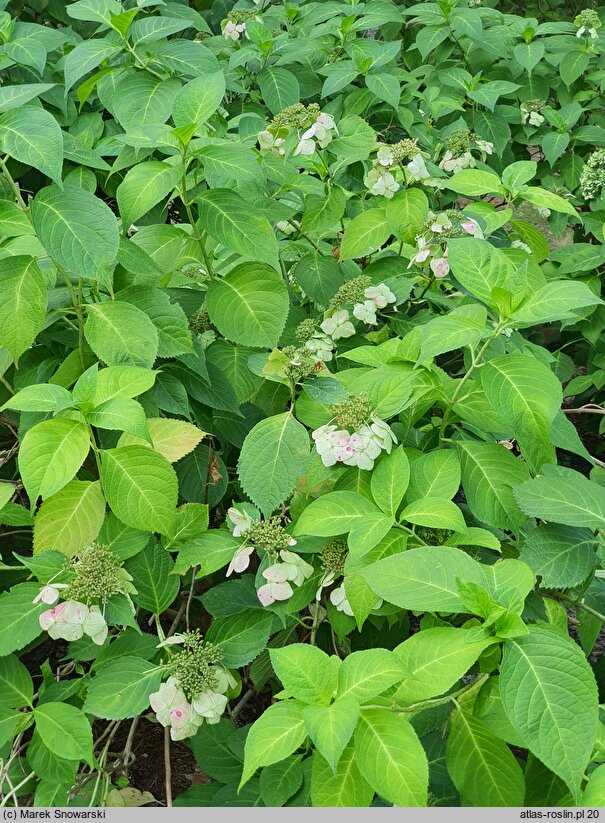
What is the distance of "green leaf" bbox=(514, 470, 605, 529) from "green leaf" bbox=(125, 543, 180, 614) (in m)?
0.58

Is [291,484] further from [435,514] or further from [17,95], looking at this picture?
[17,95]

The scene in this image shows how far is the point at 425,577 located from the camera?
1.02 metres

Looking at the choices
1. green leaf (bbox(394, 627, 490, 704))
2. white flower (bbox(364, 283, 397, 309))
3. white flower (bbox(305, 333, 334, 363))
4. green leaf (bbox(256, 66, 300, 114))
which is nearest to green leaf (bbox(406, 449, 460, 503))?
green leaf (bbox(394, 627, 490, 704))

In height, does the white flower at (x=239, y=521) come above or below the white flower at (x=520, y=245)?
below

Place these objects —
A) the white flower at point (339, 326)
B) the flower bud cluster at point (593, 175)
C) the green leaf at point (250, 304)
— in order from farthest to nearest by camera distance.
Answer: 1. the flower bud cluster at point (593, 175)
2. the white flower at point (339, 326)
3. the green leaf at point (250, 304)

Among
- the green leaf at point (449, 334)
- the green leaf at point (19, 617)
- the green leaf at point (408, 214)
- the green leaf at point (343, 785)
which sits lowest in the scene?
the green leaf at point (19, 617)

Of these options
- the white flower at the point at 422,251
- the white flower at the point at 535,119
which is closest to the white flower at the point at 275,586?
the white flower at the point at 422,251

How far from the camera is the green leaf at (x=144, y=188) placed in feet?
4.58

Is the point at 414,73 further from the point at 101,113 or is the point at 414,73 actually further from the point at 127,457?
the point at 127,457

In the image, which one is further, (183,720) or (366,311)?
(366,311)

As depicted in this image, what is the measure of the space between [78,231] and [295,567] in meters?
0.63

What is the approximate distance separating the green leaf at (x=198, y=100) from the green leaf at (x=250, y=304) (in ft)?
0.93

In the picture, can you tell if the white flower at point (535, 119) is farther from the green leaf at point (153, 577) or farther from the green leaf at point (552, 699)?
the green leaf at point (552, 699)

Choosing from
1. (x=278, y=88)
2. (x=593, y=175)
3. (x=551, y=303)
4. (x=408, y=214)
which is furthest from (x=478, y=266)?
(x=593, y=175)
